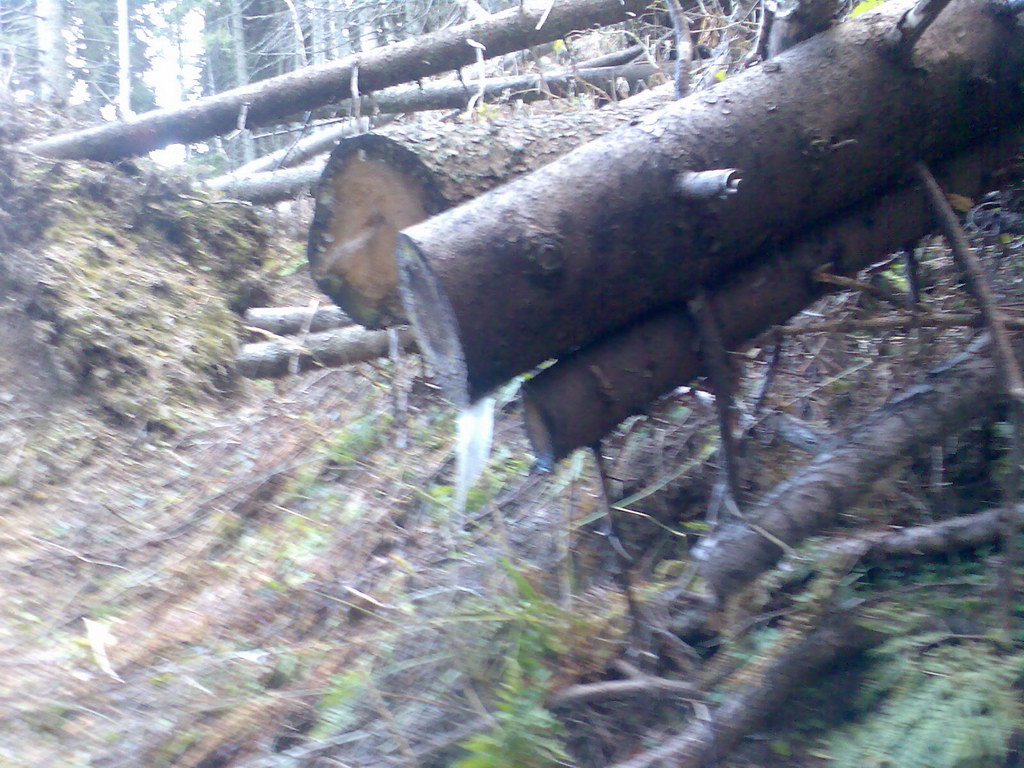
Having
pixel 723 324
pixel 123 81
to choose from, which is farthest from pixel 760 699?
pixel 123 81

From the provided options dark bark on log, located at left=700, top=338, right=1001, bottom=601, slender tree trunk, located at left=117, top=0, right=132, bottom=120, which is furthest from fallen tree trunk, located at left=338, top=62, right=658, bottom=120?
dark bark on log, located at left=700, top=338, right=1001, bottom=601

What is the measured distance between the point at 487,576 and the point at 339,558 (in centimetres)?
77

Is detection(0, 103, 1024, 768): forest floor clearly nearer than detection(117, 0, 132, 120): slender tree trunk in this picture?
Yes

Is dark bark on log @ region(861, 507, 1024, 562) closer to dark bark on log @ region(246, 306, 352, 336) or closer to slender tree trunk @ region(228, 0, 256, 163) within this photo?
dark bark on log @ region(246, 306, 352, 336)

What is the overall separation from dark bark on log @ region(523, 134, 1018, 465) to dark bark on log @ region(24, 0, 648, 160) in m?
3.60

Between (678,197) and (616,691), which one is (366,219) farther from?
(616,691)

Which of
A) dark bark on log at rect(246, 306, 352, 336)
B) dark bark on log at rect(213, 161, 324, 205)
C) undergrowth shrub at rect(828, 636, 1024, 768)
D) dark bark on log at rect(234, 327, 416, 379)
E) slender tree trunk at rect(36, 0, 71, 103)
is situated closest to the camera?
undergrowth shrub at rect(828, 636, 1024, 768)

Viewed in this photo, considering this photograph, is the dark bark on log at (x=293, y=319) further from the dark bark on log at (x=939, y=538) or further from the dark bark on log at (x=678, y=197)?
the dark bark on log at (x=939, y=538)

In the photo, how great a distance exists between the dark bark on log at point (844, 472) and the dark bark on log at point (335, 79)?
419 centimetres

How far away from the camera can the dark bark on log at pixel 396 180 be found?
2.88 m

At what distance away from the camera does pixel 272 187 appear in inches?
285

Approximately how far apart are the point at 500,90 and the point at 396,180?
4388 mm

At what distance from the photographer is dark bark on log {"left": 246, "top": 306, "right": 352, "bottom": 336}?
5340 millimetres

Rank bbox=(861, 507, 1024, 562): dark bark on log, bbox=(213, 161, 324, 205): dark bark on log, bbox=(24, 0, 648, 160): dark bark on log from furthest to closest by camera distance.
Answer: bbox=(213, 161, 324, 205): dark bark on log → bbox=(24, 0, 648, 160): dark bark on log → bbox=(861, 507, 1024, 562): dark bark on log
